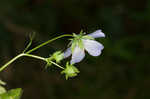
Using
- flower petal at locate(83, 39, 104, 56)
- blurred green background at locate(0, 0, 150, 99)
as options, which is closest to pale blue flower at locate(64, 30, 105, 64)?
flower petal at locate(83, 39, 104, 56)

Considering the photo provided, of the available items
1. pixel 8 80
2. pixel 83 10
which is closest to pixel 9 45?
pixel 8 80

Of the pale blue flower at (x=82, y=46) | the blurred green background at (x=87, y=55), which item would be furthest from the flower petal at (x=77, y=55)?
the blurred green background at (x=87, y=55)

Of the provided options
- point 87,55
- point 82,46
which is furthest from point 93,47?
point 87,55

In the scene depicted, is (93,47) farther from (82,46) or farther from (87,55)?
(87,55)

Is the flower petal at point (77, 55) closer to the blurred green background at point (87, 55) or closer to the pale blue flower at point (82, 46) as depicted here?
the pale blue flower at point (82, 46)

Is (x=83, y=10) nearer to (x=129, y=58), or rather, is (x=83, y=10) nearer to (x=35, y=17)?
(x=35, y=17)

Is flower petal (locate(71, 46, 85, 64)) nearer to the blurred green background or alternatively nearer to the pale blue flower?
the pale blue flower
